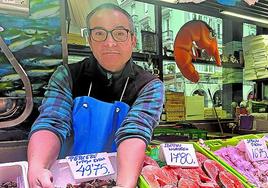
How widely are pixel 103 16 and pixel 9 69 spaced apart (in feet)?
2.00

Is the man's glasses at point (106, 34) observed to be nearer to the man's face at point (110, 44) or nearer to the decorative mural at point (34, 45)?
the man's face at point (110, 44)

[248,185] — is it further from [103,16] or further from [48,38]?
[48,38]

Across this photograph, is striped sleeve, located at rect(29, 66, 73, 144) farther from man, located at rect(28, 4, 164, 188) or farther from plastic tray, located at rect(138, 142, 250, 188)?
plastic tray, located at rect(138, 142, 250, 188)

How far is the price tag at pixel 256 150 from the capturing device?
5.87 ft

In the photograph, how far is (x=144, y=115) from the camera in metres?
1.43

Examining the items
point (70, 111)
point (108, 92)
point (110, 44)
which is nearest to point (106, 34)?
point (110, 44)

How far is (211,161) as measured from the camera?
1.61 m

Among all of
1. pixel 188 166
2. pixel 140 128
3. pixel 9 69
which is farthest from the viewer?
pixel 9 69

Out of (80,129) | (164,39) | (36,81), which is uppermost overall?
(164,39)

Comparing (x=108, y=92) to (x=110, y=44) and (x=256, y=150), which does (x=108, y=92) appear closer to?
(x=110, y=44)

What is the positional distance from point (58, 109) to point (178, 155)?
0.59 meters

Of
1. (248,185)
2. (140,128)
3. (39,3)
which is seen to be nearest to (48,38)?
(39,3)

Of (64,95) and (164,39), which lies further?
(164,39)

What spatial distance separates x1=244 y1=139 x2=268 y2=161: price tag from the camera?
5.87 feet
